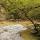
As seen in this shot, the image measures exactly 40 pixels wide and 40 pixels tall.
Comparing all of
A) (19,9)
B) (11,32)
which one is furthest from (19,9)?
(11,32)

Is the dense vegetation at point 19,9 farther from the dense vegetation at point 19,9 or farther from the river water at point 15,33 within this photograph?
the river water at point 15,33

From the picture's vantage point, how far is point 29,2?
1.66 meters

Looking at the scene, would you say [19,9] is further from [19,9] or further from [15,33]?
[15,33]

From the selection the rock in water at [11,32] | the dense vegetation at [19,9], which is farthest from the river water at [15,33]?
the dense vegetation at [19,9]

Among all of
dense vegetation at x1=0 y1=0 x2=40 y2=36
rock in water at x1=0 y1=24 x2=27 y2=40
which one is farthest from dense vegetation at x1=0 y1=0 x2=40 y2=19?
rock in water at x1=0 y1=24 x2=27 y2=40

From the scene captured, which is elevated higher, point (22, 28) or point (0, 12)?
point (0, 12)

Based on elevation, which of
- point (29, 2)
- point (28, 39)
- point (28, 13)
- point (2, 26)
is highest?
point (29, 2)

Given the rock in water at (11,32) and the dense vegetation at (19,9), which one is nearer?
the rock in water at (11,32)

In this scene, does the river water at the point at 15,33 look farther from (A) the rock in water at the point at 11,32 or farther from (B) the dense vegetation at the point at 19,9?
(B) the dense vegetation at the point at 19,9

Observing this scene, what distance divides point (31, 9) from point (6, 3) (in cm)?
34

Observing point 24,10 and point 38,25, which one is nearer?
point 38,25

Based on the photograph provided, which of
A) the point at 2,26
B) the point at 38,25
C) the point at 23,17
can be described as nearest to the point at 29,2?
the point at 23,17

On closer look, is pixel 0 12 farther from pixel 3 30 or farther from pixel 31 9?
pixel 31 9

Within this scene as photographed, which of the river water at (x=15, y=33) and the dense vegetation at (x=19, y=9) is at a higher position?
the dense vegetation at (x=19, y=9)
